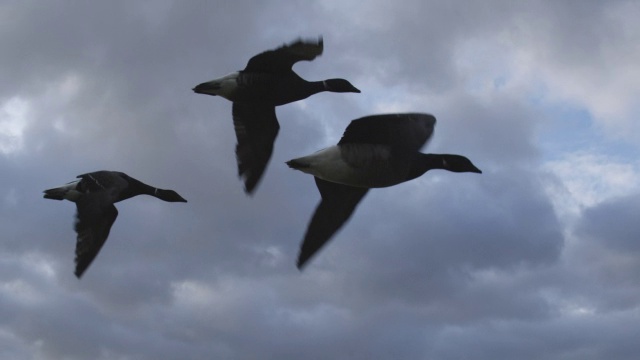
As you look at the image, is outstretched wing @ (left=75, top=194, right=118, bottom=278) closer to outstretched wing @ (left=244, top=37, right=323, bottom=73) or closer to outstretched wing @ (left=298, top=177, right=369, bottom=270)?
outstretched wing @ (left=244, top=37, right=323, bottom=73)

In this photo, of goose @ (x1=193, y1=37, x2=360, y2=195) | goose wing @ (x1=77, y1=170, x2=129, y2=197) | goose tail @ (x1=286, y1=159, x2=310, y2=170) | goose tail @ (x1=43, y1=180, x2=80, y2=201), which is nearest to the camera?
goose tail @ (x1=286, y1=159, x2=310, y2=170)

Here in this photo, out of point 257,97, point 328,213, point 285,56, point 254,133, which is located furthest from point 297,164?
point 257,97

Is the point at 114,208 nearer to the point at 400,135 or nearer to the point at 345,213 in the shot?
the point at 345,213

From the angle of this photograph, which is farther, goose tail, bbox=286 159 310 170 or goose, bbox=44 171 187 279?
goose, bbox=44 171 187 279

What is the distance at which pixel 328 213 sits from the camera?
14.5 metres

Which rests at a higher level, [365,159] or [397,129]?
[397,129]

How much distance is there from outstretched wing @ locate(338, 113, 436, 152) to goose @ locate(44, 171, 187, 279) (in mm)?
6165


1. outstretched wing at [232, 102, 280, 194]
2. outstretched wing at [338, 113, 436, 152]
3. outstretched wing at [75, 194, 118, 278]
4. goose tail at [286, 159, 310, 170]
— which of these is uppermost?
outstretched wing at [232, 102, 280, 194]

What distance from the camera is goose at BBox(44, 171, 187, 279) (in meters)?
16.6

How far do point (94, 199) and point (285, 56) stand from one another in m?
5.34

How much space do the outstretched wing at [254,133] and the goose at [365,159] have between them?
2562 millimetres

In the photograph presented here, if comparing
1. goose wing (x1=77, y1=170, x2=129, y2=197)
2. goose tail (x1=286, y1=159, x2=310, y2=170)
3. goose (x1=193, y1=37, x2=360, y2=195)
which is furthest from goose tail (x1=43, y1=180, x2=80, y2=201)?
goose tail (x1=286, y1=159, x2=310, y2=170)

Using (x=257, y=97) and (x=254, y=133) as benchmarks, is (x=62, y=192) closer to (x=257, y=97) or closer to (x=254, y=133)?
(x=254, y=133)

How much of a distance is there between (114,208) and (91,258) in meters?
1.43
